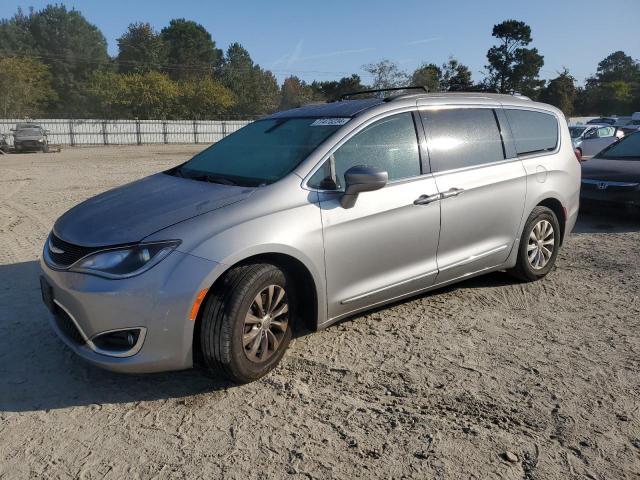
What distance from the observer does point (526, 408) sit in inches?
116

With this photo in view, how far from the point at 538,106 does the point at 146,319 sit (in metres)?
4.31

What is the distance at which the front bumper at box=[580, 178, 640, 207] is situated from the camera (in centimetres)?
771

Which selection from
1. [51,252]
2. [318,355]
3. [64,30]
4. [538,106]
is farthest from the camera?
[64,30]

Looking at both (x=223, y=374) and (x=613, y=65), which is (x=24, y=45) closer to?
(x=223, y=374)

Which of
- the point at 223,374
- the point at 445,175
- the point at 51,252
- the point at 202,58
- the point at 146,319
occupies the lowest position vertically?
the point at 223,374

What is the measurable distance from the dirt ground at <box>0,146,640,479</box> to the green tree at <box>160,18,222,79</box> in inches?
2936

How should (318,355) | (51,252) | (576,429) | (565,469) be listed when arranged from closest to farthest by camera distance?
(565,469) → (576,429) → (51,252) → (318,355)

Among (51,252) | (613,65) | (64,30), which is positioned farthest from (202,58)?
(51,252)

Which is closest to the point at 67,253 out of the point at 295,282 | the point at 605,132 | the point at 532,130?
the point at 295,282

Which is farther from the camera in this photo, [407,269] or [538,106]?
[538,106]

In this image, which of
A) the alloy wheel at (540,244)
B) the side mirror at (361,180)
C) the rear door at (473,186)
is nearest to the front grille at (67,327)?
the side mirror at (361,180)

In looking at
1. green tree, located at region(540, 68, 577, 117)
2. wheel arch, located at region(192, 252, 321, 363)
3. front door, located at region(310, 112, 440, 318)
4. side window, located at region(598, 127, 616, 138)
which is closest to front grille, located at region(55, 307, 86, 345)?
wheel arch, located at region(192, 252, 321, 363)

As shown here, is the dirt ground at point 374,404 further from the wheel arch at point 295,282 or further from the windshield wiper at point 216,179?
the windshield wiper at point 216,179

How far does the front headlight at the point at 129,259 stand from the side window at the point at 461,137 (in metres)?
2.21
